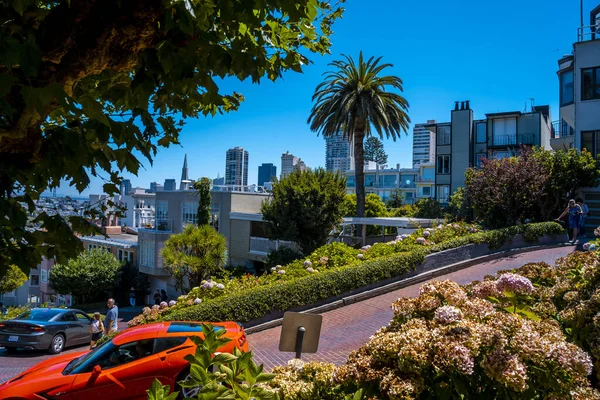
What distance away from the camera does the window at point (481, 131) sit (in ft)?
164

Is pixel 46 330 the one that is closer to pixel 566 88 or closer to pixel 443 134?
pixel 566 88

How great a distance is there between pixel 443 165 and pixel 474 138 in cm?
451

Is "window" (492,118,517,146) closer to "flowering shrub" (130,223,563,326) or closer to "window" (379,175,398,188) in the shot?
"flowering shrub" (130,223,563,326)

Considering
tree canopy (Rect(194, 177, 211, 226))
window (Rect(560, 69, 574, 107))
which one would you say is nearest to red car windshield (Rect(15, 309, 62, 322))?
tree canopy (Rect(194, 177, 211, 226))

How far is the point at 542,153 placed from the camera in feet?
69.9

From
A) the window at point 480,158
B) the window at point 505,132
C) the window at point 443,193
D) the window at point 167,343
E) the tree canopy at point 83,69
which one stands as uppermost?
the window at point 505,132

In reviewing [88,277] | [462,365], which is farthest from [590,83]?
[88,277]

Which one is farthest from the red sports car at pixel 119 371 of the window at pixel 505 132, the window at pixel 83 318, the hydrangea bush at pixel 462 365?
the window at pixel 505 132

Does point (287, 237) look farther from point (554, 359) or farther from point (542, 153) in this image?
point (554, 359)

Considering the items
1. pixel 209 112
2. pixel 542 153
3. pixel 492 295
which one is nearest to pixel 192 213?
pixel 542 153

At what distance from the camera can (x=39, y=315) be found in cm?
1603

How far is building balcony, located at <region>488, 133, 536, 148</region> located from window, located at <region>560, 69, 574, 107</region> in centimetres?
1934

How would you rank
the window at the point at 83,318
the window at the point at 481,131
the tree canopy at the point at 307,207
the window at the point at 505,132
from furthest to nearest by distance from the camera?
1. the window at the point at 481,131
2. the window at the point at 505,132
3. the tree canopy at the point at 307,207
4. the window at the point at 83,318

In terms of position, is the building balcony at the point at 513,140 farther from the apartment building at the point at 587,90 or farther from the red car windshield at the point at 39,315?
the red car windshield at the point at 39,315
